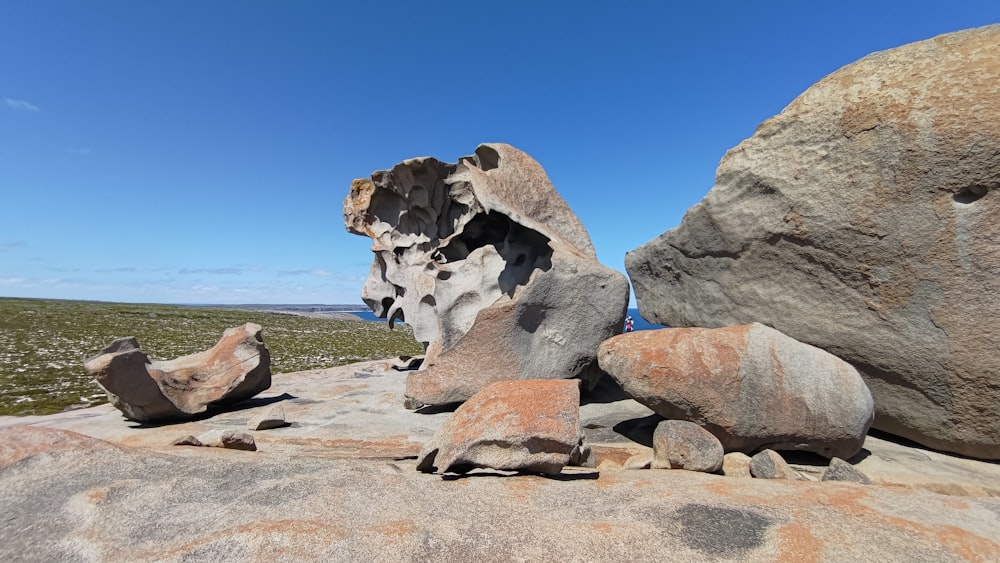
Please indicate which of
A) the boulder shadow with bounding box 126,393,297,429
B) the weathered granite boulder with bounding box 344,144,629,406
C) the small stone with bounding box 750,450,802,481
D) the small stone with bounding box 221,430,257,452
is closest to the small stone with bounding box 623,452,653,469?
the small stone with bounding box 750,450,802,481

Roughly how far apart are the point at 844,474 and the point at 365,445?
5.95m

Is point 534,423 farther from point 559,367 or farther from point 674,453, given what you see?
point 559,367

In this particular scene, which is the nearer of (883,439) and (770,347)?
(770,347)

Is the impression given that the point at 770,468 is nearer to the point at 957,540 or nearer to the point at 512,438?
the point at 957,540

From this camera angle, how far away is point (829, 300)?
754cm

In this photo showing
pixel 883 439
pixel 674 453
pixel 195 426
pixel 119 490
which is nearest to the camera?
pixel 119 490

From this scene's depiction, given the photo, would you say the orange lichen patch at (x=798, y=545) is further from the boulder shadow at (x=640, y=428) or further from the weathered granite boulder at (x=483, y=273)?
the weathered granite boulder at (x=483, y=273)

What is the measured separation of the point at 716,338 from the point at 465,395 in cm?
442

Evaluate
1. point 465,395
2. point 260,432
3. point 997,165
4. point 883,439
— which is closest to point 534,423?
point 465,395

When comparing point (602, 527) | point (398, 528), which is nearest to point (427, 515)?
point (398, 528)

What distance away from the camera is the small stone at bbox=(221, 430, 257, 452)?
635 cm

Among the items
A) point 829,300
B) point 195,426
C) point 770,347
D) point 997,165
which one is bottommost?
point 195,426

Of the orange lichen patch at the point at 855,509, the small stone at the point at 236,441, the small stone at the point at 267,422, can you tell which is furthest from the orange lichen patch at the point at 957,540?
the small stone at the point at 267,422

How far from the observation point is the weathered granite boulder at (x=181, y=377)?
8.65 m
